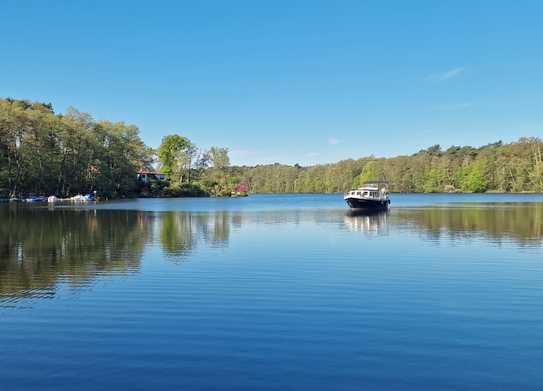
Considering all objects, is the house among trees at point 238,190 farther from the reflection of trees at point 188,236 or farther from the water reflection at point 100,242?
the water reflection at point 100,242

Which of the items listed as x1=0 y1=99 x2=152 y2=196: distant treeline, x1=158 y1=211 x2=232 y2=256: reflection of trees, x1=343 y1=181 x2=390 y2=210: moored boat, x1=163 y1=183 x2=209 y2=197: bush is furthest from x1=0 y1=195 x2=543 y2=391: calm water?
x1=163 y1=183 x2=209 y2=197: bush

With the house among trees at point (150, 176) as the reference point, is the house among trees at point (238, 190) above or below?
below

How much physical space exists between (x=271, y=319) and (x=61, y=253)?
18.8 meters

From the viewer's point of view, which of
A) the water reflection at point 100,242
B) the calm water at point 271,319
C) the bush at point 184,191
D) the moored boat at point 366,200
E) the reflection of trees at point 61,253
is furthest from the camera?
the bush at point 184,191

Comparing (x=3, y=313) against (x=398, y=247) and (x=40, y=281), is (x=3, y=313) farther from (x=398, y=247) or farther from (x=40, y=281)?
(x=398, y=247)

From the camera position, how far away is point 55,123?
109 m

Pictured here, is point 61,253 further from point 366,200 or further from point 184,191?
point 184,191

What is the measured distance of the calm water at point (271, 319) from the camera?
10.1 meters

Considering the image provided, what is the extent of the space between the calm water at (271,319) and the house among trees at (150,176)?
5445 inches

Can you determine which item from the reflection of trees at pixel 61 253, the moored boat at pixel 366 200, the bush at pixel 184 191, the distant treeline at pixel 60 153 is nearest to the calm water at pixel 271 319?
the reflection of trees at pixel 61 253

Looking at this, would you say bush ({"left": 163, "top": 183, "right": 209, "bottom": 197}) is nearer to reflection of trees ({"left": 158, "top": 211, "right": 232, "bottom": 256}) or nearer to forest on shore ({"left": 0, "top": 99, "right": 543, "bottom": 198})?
forest on shore ({"left": 0, "top": 99, "right": 543, "bottom": 198})

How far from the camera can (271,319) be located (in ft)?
47.3

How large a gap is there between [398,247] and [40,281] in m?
21.7

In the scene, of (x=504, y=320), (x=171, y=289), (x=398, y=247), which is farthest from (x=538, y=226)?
(x=171, y=289)
